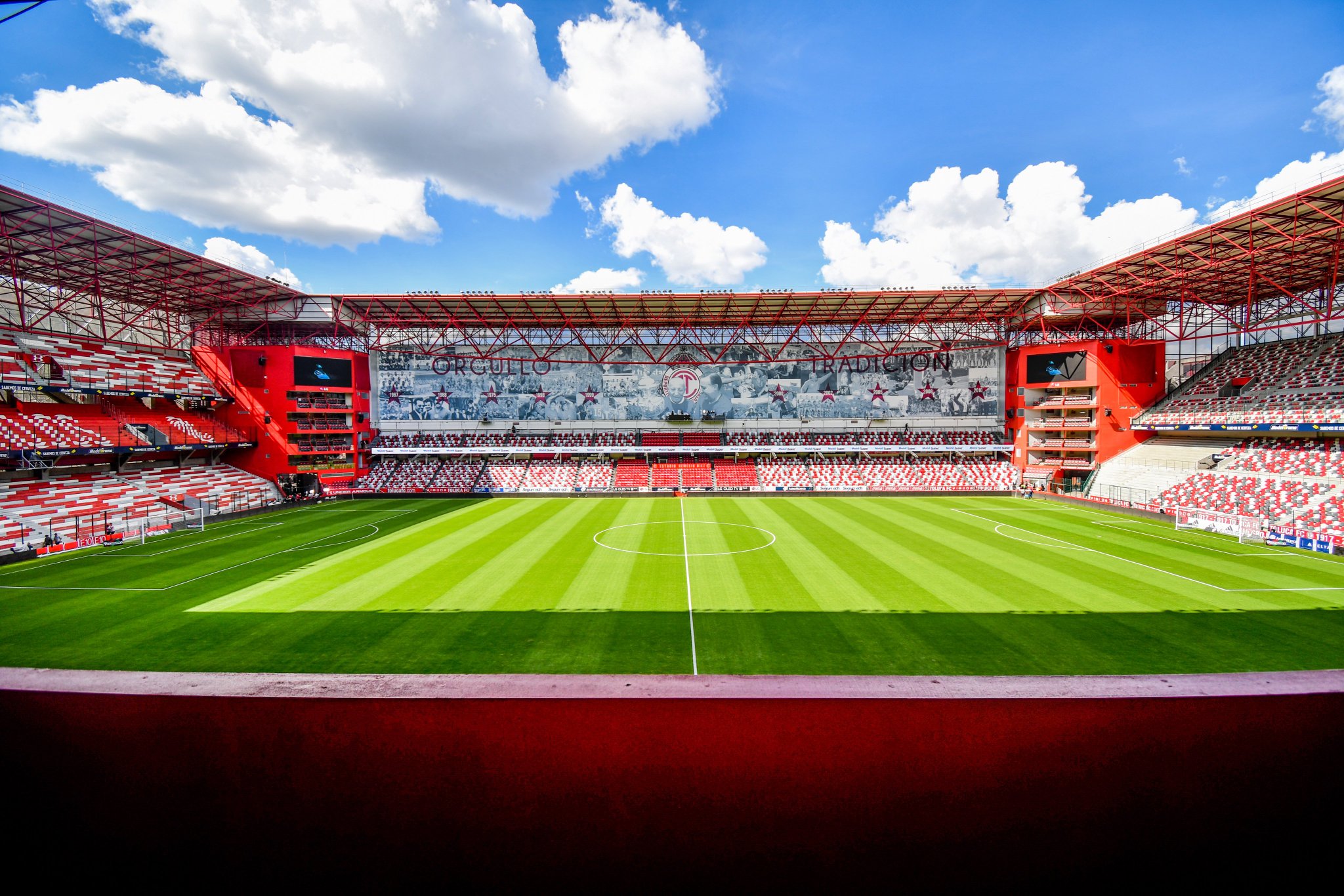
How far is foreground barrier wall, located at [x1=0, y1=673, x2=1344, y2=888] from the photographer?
5.24 ft

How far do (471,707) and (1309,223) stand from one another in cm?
3474

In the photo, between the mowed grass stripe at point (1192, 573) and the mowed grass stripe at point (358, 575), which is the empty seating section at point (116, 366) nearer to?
the mowed grass stripe at point (358, 575)

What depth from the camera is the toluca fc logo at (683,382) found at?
40.0 m

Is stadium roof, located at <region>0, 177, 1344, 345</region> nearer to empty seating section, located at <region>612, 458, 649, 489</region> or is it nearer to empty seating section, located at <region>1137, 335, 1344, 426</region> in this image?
empty seating section, located at <region>1137, 335, 1344, 426</region>

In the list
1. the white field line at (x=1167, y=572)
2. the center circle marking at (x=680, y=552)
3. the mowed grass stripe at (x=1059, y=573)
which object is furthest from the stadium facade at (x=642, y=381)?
the center circle marking at (x=680, y=552)

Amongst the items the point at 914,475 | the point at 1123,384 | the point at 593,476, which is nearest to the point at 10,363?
the point at 593,476

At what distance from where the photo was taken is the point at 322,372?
116 feet

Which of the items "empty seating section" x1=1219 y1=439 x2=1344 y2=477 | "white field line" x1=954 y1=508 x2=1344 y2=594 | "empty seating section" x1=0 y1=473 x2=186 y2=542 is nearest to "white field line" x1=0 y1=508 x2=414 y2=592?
"empty seating section" x1=0 y1=473 x2=186 y2=542

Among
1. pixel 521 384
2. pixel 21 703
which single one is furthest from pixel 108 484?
pixel 21 703

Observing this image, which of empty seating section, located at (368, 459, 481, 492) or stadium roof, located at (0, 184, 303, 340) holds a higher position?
stadium roof, located at (0, 184, 303, 340)

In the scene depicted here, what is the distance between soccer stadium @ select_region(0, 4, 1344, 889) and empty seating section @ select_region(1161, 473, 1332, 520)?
26cm

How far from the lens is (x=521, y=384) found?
1591 inches

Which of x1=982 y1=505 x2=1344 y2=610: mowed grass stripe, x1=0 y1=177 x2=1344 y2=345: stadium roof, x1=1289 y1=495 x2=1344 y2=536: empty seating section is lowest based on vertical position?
x1=982 y1=505 x2=1344 y2=610: mowed grass stripe

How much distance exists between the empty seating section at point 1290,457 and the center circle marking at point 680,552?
24168 millimetres
